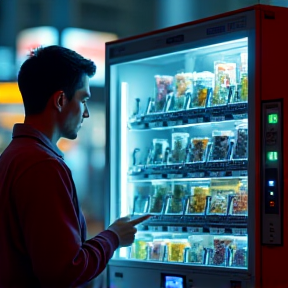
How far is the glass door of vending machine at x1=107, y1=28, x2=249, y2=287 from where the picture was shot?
3.76 m

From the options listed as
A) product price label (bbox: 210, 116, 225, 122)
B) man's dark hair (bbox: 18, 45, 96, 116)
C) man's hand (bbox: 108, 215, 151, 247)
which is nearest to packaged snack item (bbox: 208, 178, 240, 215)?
product price label (bbox: 210, 116, 225, 122)

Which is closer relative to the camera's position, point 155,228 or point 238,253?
point 238,253

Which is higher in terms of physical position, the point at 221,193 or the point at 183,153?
the point at 183,153

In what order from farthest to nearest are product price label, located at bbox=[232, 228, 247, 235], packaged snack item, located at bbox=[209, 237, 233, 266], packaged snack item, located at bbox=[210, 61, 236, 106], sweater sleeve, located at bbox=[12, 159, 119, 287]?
packaged snack item, located at bbox=[210, 61, 236, 106] < packaged snack item, located at bbox=[209, 237, 233, 266] < product price label, located at bbox=[232, 228, 247, 235] < sweater sleeve, located at bbox=[12, 159, 119, 287]

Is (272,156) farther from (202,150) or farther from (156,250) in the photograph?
(156,250)

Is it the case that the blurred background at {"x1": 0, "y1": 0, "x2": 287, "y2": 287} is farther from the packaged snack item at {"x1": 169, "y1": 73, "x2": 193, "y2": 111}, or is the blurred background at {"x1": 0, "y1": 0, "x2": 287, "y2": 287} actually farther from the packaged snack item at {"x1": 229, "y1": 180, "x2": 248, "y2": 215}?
the packaged snack item at {"x1": 229, "y1": 180, "x2": 248, "y2": 215}

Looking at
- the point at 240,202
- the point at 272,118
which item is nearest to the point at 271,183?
Result: the point at 272,118

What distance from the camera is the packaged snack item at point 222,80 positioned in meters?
3.91

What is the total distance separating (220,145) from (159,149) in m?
0.50

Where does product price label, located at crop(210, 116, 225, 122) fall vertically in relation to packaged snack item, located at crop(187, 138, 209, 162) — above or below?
above

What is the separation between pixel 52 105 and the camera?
286 centimetres

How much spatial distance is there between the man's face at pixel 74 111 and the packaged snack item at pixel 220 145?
1099mm

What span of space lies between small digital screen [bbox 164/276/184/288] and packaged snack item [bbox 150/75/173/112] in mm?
982

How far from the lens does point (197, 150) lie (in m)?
4.07
